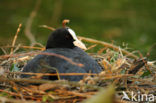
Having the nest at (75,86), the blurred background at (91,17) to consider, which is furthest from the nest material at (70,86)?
the blurred background at (91,17)

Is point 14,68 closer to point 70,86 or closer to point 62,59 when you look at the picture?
point 62,59

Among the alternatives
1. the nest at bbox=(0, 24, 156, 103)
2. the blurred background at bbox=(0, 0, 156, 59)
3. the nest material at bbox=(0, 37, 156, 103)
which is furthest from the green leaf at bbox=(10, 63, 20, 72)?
the blurred background at bbox=(0, 0, 156, 59)

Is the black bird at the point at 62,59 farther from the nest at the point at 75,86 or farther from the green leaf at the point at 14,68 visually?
the green leaf at the point at 14,68

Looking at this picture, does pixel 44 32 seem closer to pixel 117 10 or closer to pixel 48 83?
pixel 117 10

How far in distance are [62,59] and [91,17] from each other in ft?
18.3

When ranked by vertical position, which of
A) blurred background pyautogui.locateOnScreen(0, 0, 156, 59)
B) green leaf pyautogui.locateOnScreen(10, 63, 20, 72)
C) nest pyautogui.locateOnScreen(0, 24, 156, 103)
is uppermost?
blurred background pyautogui.locateOnScreen(0, 0, 156, 59)

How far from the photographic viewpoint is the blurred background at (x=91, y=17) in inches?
254

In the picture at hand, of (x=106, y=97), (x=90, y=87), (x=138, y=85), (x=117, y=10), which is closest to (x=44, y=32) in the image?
(x=117, y=10)

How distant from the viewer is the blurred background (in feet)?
21.2

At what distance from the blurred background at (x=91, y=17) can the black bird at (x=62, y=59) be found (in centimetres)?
299

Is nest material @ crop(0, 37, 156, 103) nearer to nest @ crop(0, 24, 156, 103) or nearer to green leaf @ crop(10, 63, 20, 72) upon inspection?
nest @ crop(0, 24, 156, 103)

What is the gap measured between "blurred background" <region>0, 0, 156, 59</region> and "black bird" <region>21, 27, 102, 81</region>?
299 centimetres

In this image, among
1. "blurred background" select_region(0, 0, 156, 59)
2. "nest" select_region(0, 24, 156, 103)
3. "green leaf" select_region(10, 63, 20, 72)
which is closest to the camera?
"nest" select_region(0, 24, 156, 103)

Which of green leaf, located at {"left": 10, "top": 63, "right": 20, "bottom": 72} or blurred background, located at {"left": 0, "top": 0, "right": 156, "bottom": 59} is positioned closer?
green leaf, located at {"left": 10, "top": 63, "right": 20, "bottom": 72}
